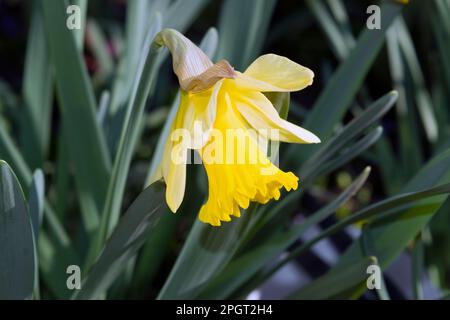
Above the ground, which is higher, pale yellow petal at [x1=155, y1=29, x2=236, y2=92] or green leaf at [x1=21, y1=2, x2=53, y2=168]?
green leaf at [x1=21, y1=2, x2=53, y2=168]

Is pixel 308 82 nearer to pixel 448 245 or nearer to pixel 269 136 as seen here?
pixel 269 136

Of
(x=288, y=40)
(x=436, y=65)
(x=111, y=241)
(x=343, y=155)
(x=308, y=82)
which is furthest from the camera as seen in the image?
(x=288, y=40)

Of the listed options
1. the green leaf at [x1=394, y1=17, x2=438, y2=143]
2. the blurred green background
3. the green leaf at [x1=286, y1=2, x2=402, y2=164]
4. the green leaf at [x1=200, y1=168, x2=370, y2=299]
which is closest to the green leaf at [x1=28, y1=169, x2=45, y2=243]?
the blurred green background

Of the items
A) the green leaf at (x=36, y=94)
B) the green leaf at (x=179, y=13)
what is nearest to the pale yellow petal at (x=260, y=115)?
the green leaf at (x=179, y=13)

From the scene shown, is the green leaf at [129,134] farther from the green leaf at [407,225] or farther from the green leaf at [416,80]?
the green leaf at [416,80]

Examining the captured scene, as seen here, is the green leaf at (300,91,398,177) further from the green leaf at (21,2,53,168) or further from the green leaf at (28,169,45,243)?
the green leaf at (21,2,53,168)

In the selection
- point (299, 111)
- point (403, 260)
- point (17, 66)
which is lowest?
point (403, 260)

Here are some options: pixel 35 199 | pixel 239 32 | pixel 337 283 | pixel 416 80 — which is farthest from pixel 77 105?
pixel 416 80

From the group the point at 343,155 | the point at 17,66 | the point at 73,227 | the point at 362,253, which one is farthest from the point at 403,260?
the point at 17,66
